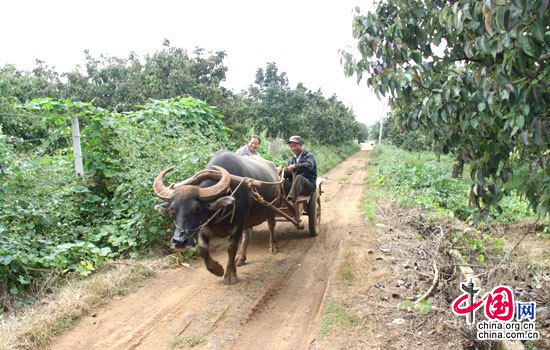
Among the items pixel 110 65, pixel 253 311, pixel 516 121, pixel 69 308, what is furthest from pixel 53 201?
pixel 110 65

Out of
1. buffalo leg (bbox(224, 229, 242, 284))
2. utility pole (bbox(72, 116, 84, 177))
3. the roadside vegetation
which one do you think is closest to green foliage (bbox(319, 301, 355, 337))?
buffalo leg (bbox(224, 229, 242, 284))

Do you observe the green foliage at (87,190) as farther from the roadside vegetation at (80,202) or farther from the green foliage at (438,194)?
the green foliage at (438,194)

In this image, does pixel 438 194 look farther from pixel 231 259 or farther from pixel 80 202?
pixel 80 202

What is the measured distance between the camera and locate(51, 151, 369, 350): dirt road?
3604 mm

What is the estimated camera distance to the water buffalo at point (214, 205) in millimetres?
4090

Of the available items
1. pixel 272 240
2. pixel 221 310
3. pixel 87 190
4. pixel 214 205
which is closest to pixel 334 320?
pixel 221 310

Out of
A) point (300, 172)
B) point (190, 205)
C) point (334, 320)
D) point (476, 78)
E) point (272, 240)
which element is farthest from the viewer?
point (300, 172)

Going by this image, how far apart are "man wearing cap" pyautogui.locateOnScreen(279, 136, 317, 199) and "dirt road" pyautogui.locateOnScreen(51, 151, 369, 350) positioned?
3.91ft

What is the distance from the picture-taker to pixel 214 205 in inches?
167

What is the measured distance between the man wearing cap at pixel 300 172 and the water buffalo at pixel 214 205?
121cm

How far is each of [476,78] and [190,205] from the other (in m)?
3.04

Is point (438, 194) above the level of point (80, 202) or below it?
below

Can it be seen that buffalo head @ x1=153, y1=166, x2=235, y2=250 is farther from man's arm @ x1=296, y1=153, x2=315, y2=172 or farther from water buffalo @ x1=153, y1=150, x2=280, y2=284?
man's arm @ x1=296, y1=153, x2=315, y2=172

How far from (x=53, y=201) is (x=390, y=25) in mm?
5096
